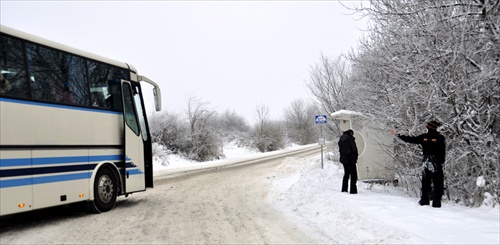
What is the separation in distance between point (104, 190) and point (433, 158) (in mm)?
6949

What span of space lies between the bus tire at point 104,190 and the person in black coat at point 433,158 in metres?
6.44

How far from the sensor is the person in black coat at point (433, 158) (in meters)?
7.13

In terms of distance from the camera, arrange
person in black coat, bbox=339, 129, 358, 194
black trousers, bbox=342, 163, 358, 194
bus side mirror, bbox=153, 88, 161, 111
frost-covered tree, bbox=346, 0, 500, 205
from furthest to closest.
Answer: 1. bus side mirror, bbox=153, 88, 161, 111
2. person in black coat, bbox=339, 129, 358, 194
3. black trousers, bbox=342, 163, 358, 194
4. frost-covered tree, bbox=346, 0, 500, 205

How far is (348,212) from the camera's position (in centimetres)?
689

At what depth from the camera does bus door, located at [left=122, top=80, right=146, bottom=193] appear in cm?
898

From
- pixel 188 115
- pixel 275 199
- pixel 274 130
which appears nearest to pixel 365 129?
pixel 275 199

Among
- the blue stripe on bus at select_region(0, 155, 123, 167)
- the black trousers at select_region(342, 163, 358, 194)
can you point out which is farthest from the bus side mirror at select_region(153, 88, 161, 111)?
the black trousers at select_region(342, 163, 358, 194)

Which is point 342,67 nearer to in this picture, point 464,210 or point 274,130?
point 464,210

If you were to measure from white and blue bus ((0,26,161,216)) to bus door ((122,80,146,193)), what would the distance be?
0.02 m

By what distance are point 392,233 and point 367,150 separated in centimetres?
728

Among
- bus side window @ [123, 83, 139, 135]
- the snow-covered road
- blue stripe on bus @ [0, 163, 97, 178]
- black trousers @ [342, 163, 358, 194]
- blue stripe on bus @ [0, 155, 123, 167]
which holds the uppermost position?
bus side window @ [123, 83, 139, 135]

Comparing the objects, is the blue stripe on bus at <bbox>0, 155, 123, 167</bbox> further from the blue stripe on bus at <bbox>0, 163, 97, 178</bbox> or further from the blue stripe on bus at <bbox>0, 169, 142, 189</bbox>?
the blue stripe on bus at <bbox>0, 169, 142, 189</bbox>

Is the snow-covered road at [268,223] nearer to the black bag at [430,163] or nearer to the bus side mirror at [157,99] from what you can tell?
→ the black bag at [430,163]

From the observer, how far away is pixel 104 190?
326 inches
